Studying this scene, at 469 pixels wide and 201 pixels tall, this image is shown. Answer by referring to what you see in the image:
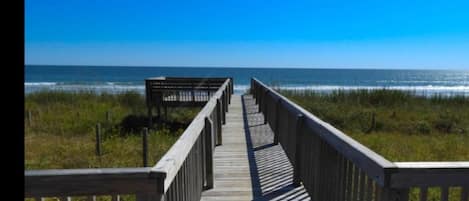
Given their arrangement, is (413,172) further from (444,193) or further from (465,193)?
(465,193)

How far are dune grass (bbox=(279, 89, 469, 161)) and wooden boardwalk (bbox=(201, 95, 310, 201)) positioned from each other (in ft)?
10.3

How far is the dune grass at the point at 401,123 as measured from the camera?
8280 mm

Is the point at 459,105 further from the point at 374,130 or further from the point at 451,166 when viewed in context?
the point at 451,166

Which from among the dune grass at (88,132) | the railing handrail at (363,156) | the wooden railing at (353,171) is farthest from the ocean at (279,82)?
the railing handrail at (363,156)

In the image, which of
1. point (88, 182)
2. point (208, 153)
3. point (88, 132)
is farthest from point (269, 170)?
point (88, 132)

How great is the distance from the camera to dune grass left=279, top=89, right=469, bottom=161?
8.28m

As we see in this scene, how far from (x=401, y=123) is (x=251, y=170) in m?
10.3

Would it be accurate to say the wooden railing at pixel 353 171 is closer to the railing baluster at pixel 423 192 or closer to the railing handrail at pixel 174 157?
the railing baluster at pixel 423 192

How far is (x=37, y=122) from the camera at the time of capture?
12.9 metres

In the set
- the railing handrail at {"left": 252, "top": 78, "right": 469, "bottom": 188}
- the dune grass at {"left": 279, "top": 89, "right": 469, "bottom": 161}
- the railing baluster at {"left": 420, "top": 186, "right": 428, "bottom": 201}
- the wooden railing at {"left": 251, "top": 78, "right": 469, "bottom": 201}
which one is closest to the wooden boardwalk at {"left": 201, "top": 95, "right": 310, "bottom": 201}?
the wooden railing at {"left": 251, "top": 78, "right": 469, "bottom": 201}

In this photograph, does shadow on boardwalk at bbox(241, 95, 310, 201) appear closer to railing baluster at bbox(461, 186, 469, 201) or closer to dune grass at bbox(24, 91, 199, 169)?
railing baluster at bbox(461, 186, 469, 201)
